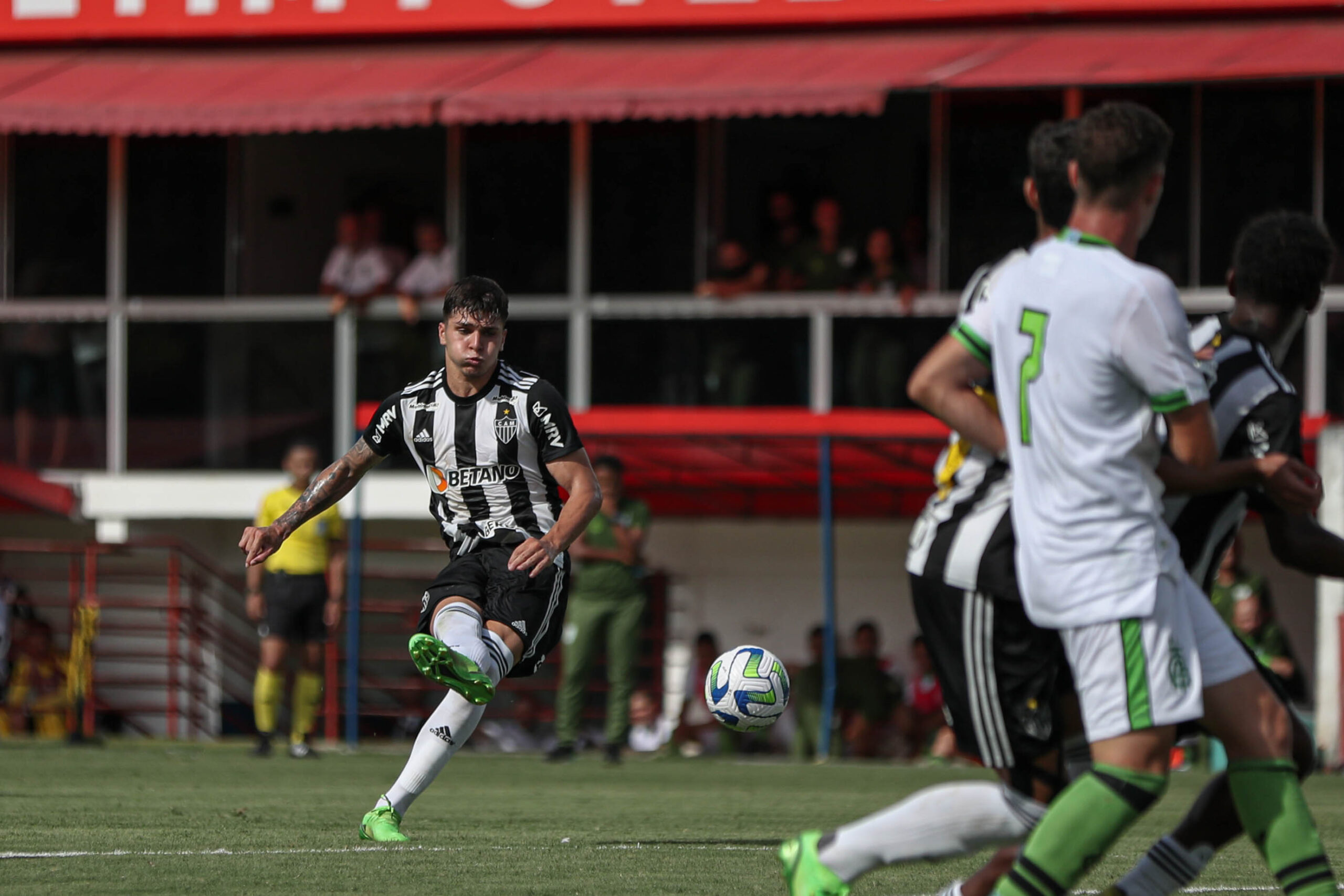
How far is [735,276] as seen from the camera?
58.4 feet

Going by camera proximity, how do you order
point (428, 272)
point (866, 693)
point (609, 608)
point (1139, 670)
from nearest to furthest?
1. point (1139, 670)
2. point (609, 608)
3. point (866, 693)
4. point (428, 272)

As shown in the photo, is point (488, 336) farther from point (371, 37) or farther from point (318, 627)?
point (371, 37)

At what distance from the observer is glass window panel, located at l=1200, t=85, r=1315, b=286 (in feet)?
56.2

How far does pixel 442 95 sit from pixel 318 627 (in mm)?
5325

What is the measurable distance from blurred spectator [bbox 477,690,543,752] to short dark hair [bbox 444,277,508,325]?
10298 mm

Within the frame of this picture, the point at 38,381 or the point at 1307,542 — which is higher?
the point at 1307,542

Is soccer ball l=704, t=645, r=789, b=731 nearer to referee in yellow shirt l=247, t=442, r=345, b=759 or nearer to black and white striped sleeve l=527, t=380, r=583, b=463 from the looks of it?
black and white striped sleeve l=527, t=380, r=583, b=463

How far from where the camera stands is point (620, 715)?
1407 cm

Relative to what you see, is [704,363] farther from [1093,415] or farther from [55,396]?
[1093,415]

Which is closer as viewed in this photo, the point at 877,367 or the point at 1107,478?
the point at 1107,478

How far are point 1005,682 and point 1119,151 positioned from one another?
119cm

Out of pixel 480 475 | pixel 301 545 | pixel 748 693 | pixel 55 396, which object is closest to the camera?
pixel 480 475

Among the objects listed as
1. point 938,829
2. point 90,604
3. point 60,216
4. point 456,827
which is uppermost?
point 60,216

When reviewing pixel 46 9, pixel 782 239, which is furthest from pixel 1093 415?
pixel 46 9
